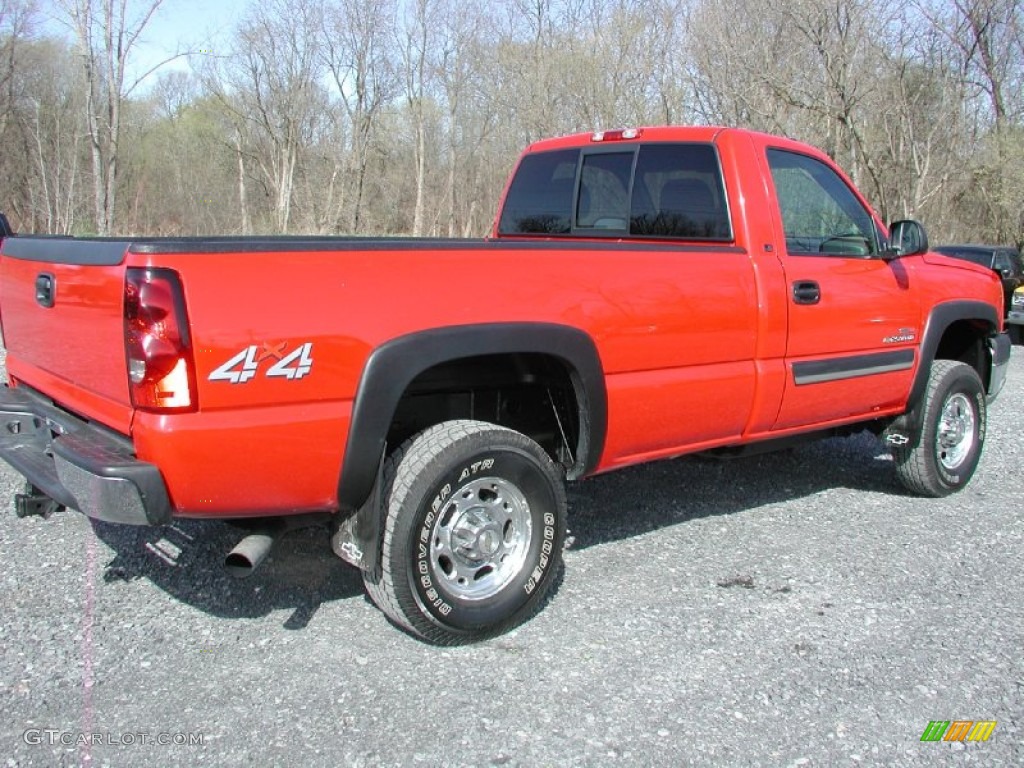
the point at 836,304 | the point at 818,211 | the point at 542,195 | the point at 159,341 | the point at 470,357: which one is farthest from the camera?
the point at 542,195

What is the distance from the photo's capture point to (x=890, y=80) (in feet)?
66.6

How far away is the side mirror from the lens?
470 cm

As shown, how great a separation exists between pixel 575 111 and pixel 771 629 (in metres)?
21.5

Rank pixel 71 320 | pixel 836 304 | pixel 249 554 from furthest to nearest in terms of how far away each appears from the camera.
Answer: pixel 836 304, pixel 71 320, pixel 249 554

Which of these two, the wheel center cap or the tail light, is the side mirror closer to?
the wheel center cap

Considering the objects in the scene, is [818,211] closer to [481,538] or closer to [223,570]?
[481,538]

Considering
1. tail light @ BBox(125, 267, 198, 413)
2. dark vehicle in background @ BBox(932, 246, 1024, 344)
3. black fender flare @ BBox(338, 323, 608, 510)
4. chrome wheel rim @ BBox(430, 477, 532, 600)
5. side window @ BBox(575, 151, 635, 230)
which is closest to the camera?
tail light @ BBox(125, 267, 198, 413)

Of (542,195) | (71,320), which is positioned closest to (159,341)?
(71,320)

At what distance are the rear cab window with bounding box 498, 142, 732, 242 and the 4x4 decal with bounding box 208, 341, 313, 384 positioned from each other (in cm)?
230

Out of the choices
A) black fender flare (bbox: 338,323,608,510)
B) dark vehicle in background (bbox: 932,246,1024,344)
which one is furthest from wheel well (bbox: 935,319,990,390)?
dark vehicle in background (bbox: 932,246,1024,344)

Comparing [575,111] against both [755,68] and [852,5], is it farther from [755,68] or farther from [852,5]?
[852,5]

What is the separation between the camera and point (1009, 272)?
1367 centimetres

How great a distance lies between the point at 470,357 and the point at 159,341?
42.4 inches

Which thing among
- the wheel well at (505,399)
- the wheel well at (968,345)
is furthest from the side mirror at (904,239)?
the wheel well at (505,399)
